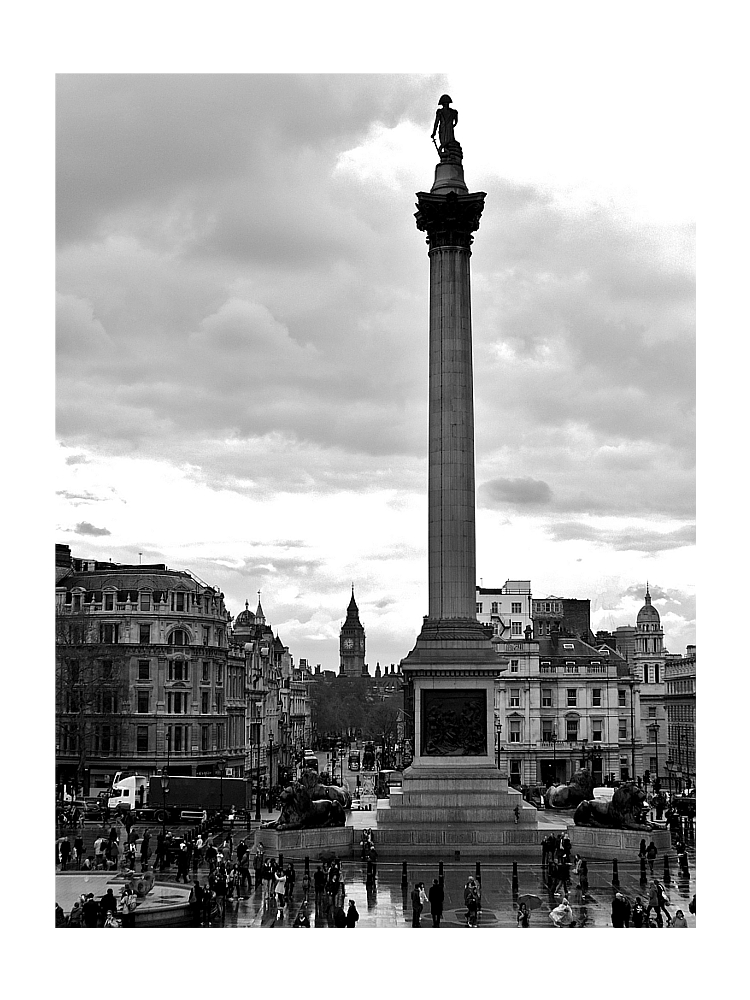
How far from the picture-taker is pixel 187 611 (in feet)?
296

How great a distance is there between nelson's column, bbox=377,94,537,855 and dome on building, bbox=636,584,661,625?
82.6 meters

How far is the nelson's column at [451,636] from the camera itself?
50.1 meters

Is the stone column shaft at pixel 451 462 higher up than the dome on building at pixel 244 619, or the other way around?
the stone column shaft at pixel 451 462

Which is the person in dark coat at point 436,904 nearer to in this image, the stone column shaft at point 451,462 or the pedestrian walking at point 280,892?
the pedestrian walking at point 280,892

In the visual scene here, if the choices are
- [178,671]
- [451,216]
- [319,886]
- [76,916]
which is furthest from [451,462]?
[178,671]

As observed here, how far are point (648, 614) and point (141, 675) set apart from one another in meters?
68.9

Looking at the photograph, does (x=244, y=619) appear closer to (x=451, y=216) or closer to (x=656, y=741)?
(x=656, y=741)

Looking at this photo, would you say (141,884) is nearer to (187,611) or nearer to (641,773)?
(187,611)

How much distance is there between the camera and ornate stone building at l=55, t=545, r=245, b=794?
8319 centimetres

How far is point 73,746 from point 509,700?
36.2m

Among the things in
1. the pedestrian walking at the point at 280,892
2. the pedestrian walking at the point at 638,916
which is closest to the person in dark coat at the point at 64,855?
the pedestrian walking at the point at 280,892

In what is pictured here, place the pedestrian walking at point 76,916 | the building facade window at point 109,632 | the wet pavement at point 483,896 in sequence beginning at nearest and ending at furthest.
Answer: the pedestrian walking at point 76,916 < the wet pavement at point 483,896 < the building facade window at point 109,632

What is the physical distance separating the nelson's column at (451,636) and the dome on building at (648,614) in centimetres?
8261

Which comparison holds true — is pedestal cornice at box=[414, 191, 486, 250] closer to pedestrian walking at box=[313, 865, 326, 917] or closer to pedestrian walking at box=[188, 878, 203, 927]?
pedestrian walking at box=[313, 865, 326, 917]
